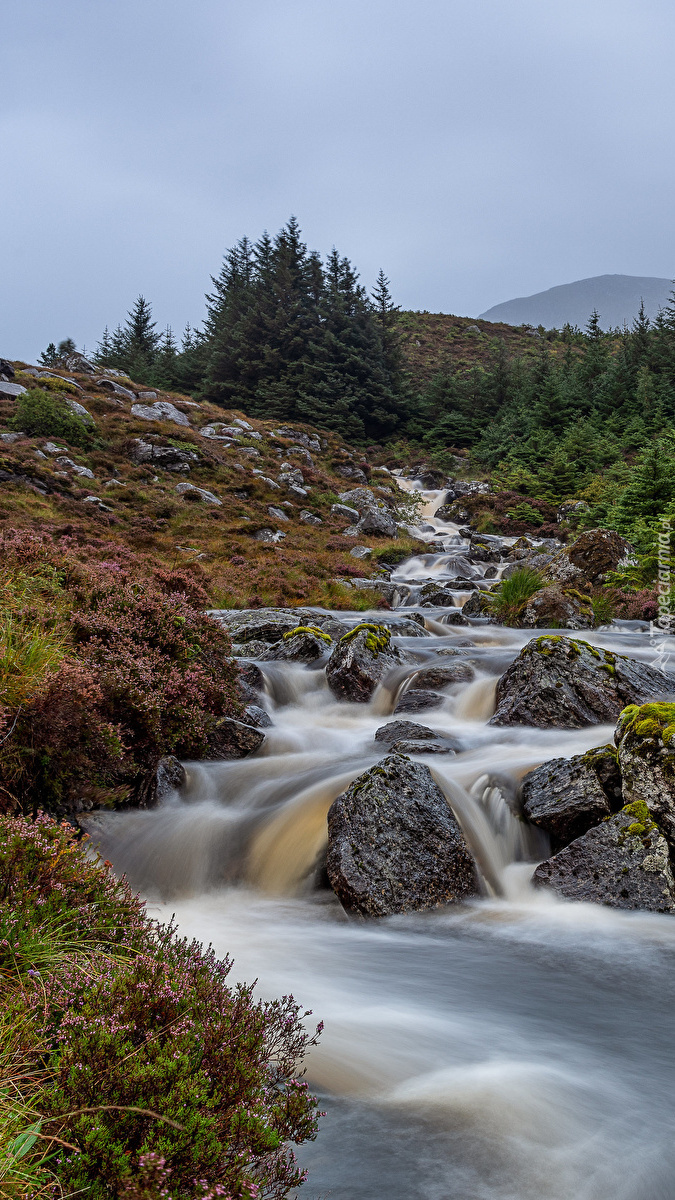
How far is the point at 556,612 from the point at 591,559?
3930mm

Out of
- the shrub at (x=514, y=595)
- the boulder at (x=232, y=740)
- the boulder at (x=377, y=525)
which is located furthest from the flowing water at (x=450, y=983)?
the boulder at (x=377, y=525)

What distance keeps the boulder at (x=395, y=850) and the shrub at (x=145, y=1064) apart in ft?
7.44

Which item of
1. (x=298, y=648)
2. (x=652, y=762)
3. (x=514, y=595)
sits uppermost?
(x=514, y=595)

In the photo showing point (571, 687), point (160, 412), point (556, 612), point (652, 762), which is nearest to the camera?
point (652, 762)

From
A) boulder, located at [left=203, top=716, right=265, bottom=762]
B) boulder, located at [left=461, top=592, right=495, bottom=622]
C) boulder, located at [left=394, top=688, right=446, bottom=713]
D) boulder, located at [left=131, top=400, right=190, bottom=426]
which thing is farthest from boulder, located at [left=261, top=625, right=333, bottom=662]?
boulder, located at [left=131, top=400, right=190, bottom=426]

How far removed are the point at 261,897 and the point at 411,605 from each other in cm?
1339

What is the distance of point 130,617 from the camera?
7184mm

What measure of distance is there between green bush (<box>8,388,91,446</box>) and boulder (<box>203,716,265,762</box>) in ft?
72.4

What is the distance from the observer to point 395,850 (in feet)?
17.4

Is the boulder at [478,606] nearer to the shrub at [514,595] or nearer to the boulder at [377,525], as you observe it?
the shrub at [514,595]

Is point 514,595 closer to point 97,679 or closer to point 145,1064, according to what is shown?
point 97,679

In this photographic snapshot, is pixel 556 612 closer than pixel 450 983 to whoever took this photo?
No

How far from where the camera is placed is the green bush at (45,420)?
83.7 feet

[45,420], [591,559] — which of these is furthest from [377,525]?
[45,420]
